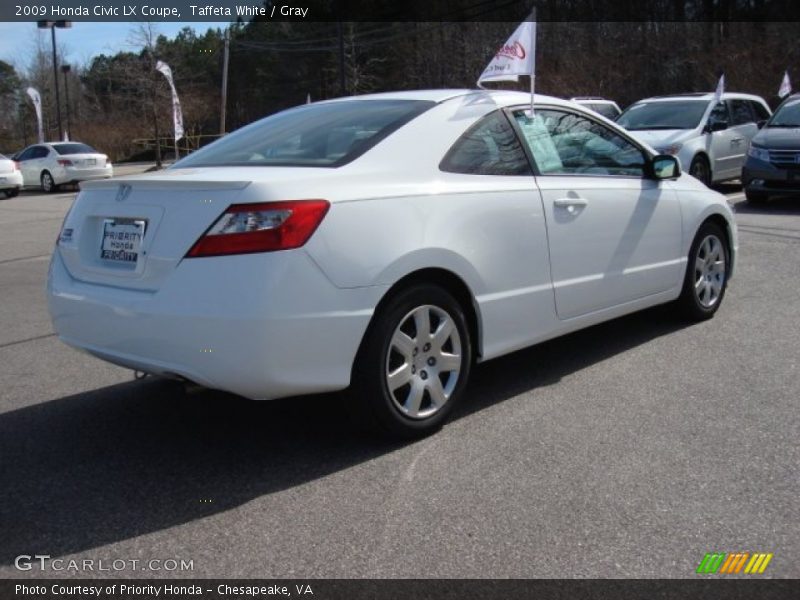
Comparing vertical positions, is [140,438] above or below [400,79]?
below

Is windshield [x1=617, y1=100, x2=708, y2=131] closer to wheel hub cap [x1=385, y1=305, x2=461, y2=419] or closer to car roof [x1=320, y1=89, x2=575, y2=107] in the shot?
car roof [x1=320, y1=89, x2=575, y2=107]

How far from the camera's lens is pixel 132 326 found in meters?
3.62

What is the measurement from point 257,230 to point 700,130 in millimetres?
12180

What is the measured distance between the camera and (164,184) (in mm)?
3730

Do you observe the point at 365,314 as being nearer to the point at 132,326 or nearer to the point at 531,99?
the point at 132,326

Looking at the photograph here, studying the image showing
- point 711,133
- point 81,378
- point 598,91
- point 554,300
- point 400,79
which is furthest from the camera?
point 400,79

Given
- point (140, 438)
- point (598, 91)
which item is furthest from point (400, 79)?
point (140, 438)

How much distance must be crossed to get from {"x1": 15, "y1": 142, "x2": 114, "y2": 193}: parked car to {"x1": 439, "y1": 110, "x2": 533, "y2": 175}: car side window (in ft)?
76.3

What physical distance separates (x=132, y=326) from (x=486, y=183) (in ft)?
6.15

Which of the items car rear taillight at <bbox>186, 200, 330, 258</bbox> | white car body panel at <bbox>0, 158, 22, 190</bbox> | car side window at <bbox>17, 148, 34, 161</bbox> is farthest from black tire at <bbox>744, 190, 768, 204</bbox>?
car side window at <bbox>17, 148, 34, 161</bbox>

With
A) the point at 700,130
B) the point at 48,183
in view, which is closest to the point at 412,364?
the point at 700,130

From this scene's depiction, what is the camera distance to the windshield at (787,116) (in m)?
13.5

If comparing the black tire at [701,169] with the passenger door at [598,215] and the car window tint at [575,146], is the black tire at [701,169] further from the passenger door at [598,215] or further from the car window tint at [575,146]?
the car window tint at [575,146]

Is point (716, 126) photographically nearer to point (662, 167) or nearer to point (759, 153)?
point (759, 153)
